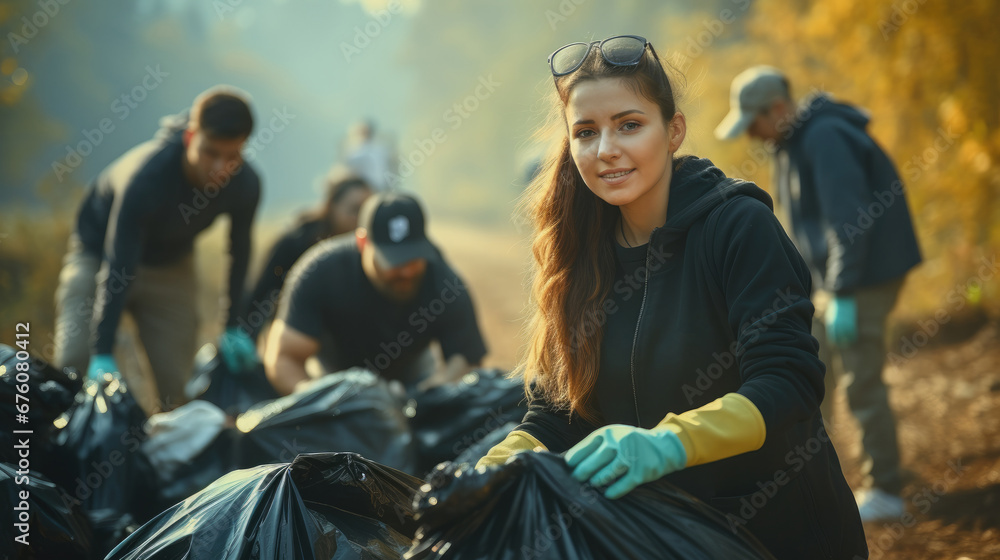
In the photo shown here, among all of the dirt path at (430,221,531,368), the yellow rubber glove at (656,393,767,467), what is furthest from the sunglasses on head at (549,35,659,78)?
the dirt path at (430,221,531,368)

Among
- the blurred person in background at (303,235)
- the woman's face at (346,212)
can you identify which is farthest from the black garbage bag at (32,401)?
the woman's face at (346,212)

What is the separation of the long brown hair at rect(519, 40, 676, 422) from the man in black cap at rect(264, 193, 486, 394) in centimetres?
168

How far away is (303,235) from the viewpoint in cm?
475

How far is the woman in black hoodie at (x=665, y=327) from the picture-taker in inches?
52.2

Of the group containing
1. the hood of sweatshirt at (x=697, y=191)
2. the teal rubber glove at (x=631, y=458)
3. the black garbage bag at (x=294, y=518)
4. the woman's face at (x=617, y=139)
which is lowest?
the black garbage bag at (x=294, y=518)

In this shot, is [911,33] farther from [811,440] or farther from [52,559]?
[52,559]

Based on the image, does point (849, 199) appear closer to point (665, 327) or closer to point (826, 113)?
point (826, 113)

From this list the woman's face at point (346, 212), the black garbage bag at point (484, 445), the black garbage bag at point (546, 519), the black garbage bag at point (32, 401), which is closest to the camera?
the black garbage bag at point (546, 519)

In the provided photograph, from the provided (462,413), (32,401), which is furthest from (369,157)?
(32,401)

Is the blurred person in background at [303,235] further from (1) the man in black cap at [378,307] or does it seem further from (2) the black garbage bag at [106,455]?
(2) the black garbage bag at [106,455]

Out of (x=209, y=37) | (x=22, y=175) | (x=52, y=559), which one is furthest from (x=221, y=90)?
(x=209, y=37)

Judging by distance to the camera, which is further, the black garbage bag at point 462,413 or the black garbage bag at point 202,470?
the black garbage bag at point 462,413

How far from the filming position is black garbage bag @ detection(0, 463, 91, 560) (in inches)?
70.2

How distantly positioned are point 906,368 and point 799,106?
2502 mm
